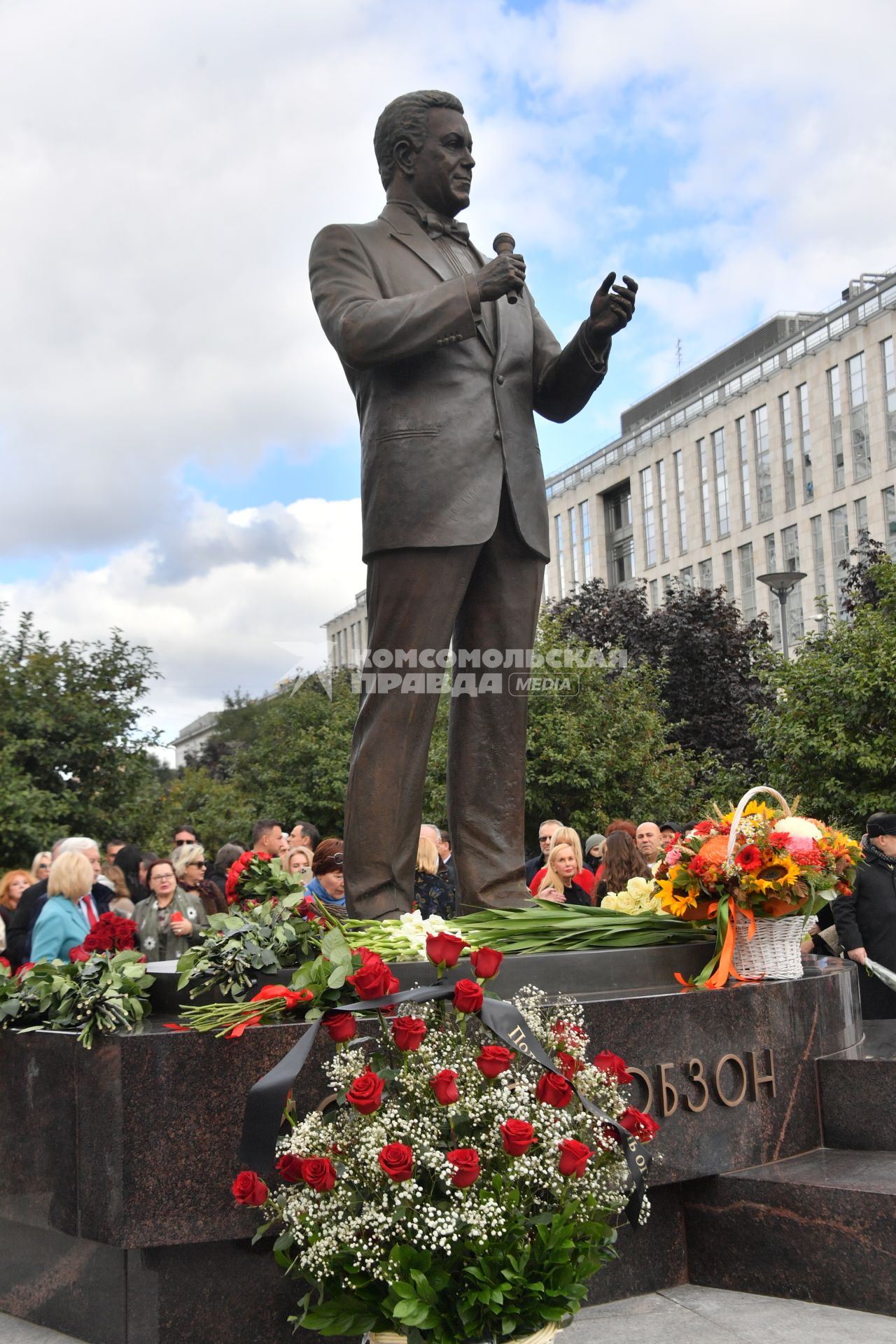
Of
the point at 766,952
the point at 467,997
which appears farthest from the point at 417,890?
the point at 467,997

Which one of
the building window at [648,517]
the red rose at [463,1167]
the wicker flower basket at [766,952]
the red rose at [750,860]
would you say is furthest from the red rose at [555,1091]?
the building window at [648,517]

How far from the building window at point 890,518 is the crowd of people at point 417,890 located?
164 ft

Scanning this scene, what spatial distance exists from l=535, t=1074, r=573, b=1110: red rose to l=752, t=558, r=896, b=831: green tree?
14397 millimetres

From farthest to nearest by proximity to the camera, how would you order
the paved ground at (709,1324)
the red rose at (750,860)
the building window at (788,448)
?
the building window at (788,448) < the red rose at (750,860) < the paved ground at (709,1324)

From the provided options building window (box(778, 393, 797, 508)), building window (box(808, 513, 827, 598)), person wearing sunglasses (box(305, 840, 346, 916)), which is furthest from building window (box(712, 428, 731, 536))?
person wearing sunglasses (box(305, 840, 346, 916))

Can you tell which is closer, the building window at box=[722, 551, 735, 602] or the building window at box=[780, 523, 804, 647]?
the building window at box=[780, 523, 804, 647]

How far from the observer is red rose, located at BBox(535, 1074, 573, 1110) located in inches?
125

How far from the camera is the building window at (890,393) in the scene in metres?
54.7

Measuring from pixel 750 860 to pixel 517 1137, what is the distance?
244 cm

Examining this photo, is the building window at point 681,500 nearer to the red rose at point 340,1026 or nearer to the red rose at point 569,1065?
the red rose at point 569,1065

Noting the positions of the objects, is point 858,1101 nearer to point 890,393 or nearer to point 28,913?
point 28,913

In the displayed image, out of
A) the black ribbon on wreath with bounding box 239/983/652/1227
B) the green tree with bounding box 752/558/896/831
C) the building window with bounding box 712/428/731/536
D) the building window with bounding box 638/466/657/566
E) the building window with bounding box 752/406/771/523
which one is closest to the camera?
the black ribbon on wreath with bounding box 239/983/652/1227

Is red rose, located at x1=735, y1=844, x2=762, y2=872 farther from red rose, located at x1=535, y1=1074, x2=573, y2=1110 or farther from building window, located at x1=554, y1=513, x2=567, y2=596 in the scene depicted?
building window, located at x1=554, y1=513, x2=567, y2=596

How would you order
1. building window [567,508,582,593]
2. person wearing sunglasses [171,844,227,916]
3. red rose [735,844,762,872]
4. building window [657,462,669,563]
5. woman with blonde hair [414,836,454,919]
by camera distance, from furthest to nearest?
building window [567,508,582,593] < building window [657,462,669,563] < person wearing sunglasses [171,844,227,916] < woman with blonde hair [414,836,454,919] < red rose [735,844,762,872]
